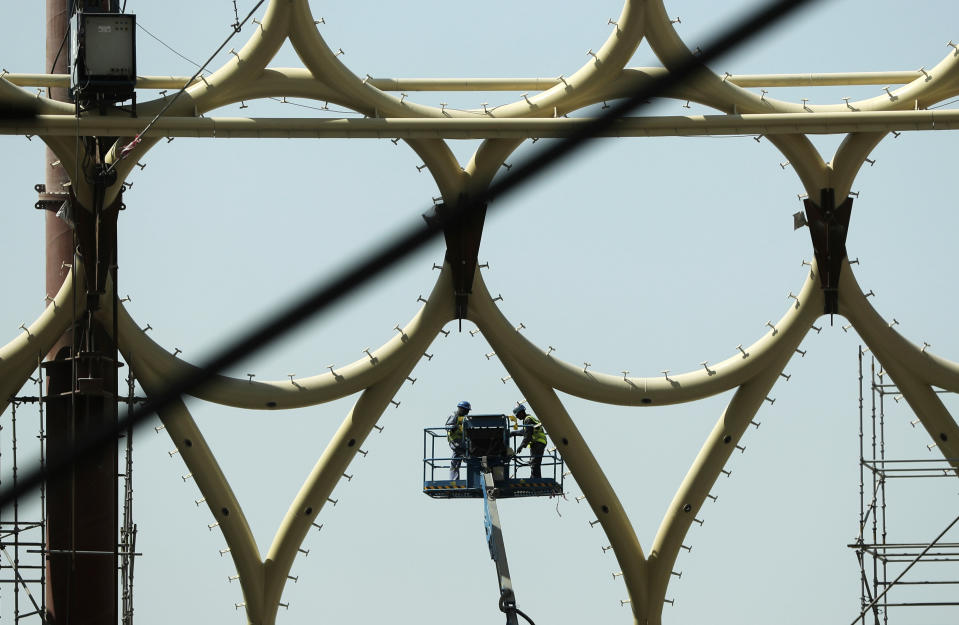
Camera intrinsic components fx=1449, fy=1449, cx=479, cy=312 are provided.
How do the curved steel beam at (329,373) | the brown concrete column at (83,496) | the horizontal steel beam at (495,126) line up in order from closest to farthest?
the horizontal steel beam at (495,126), the brown concrete column at (83,496), the curved steel beam at (329,373)

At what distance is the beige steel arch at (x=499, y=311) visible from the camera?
14828 millimetres

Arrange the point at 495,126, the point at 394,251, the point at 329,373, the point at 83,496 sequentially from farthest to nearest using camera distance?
the point at 329,373, the point at 83,496, the point at 495,126, the point at 394,251

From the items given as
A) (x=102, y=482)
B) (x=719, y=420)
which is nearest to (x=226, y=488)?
Answer: (x=102, y=482)

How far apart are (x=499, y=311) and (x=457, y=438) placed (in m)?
1.45

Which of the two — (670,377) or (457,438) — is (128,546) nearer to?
(457,438)

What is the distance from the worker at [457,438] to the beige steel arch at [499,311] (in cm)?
68

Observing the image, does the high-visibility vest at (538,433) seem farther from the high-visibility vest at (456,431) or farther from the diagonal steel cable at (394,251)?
the diagonal steel cable at (394,251)

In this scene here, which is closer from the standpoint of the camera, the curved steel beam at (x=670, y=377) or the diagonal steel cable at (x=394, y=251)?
the diagonal steel cable at (x=394, y=251)

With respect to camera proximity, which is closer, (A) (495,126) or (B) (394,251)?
(B) (394,251)

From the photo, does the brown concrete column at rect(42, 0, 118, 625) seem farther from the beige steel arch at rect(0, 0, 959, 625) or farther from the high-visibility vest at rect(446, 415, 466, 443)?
the high-visibility vest at rect(446, 415, 466, 443)

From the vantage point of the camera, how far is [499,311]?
617 inches

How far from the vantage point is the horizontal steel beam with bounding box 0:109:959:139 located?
1451 centimetres


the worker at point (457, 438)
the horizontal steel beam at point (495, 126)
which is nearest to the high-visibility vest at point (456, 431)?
the worker at point (457, 438)

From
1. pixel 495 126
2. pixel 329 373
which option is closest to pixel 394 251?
pixel 495 126
